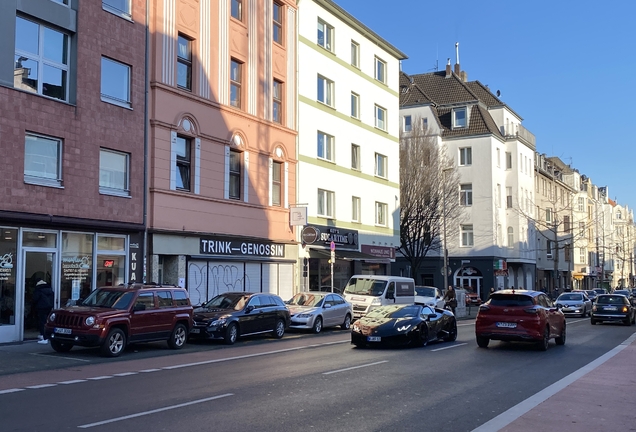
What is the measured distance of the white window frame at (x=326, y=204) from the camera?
116ft

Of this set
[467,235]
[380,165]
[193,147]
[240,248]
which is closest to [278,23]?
[193,147]

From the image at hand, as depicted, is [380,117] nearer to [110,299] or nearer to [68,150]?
[68,150]

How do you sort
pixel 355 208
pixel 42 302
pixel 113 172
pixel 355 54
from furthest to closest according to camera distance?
pixel 355 54
pixel 355 208
pixel 113 172
pixel 42 302

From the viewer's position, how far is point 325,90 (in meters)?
36.4

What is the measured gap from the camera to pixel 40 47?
67.5 ft

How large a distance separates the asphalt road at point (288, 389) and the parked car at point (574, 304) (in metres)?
24.1

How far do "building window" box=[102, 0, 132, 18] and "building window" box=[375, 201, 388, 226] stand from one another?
69.2 feet

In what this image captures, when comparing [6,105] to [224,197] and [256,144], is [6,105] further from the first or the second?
[256,144]

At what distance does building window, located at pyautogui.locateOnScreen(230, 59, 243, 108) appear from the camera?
29.3m

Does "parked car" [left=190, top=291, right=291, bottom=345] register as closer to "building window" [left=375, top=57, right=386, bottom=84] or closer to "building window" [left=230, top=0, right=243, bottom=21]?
"building window" [left=230, top=0, right=243, bottom=21]

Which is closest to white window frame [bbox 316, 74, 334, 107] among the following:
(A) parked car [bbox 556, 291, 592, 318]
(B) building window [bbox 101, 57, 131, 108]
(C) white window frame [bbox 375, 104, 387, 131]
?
(C) white window frame [bbox 375, 104, 387, 131]

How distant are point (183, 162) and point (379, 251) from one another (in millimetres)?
16830

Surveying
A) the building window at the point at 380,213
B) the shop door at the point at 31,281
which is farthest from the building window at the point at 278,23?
the shop door at the point at 31,281

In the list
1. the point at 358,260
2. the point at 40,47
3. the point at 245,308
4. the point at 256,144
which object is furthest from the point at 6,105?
the point at 358,260
